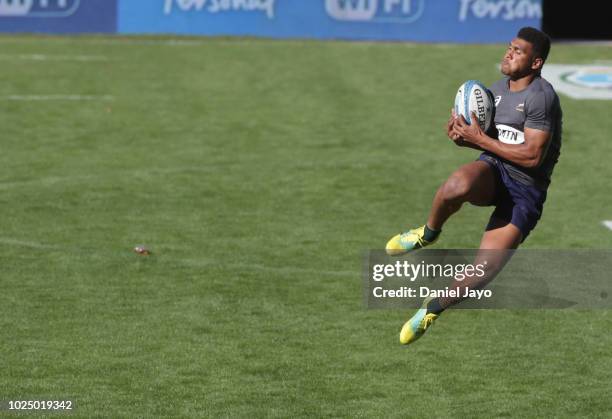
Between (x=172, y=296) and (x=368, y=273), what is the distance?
2.19m

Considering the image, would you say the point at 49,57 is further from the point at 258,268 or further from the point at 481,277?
the point at 481,277

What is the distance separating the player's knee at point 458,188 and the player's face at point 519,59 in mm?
940

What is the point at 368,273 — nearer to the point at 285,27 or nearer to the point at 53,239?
the point at 53,239

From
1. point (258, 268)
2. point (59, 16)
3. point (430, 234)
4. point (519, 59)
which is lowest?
point (59, 16)

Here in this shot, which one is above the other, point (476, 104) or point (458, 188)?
point (476, 104)

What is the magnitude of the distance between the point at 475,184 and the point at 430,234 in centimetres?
90

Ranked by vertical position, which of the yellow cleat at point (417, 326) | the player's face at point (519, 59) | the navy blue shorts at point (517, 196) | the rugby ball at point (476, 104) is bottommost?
the yellow cleat at point (417, 326)

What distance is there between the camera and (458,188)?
→ 987 cm

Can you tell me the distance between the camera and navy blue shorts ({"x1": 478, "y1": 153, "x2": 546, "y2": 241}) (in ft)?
33.3

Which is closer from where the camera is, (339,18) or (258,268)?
(258,268)

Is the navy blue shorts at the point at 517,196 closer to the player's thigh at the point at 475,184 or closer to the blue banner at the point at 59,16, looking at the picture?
the player's thigh at the point at 475,184

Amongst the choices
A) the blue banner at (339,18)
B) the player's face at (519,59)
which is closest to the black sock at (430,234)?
the player's face at (519,59)

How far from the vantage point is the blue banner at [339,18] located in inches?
1219

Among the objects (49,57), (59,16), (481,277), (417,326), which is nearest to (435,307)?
(417,326)
